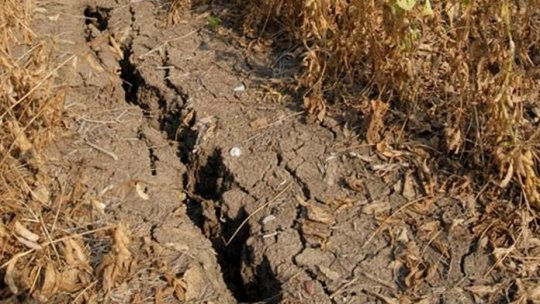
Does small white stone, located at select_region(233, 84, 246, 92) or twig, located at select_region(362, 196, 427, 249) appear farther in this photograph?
small white stone, located at select_region(233, 84, 246, 92)

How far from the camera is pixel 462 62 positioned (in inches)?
132

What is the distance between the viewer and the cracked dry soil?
3078 millimetres

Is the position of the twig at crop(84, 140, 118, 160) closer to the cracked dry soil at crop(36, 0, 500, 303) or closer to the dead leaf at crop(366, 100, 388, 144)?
the cracked dry soil at crop(36, 0, 500, 303)

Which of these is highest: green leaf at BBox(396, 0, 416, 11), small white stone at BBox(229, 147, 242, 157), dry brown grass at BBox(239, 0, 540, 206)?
green leaf at BBox(396, 0, 416, 11)

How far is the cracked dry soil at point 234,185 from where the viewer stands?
3078 mm

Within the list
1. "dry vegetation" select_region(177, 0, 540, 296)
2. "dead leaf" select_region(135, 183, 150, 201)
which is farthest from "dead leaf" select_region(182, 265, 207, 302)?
"dry vegetation" select_region(177, 0, 540, 296)

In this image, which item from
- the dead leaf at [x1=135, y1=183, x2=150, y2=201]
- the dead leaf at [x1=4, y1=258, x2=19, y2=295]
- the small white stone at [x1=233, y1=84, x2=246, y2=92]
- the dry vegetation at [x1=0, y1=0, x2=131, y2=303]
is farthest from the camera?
the small white stone at [x1=233, y1=84, x2=246, y2=92]

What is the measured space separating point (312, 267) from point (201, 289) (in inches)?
16.3

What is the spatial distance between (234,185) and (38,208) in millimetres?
782

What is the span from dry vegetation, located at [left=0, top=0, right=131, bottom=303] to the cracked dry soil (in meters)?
0.11

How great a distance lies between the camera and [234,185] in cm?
348

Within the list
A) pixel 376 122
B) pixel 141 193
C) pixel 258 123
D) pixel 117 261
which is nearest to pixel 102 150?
pixel 141 193

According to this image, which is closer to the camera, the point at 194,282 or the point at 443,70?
the point at 194,282

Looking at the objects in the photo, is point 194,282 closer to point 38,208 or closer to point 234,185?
point 234,185
